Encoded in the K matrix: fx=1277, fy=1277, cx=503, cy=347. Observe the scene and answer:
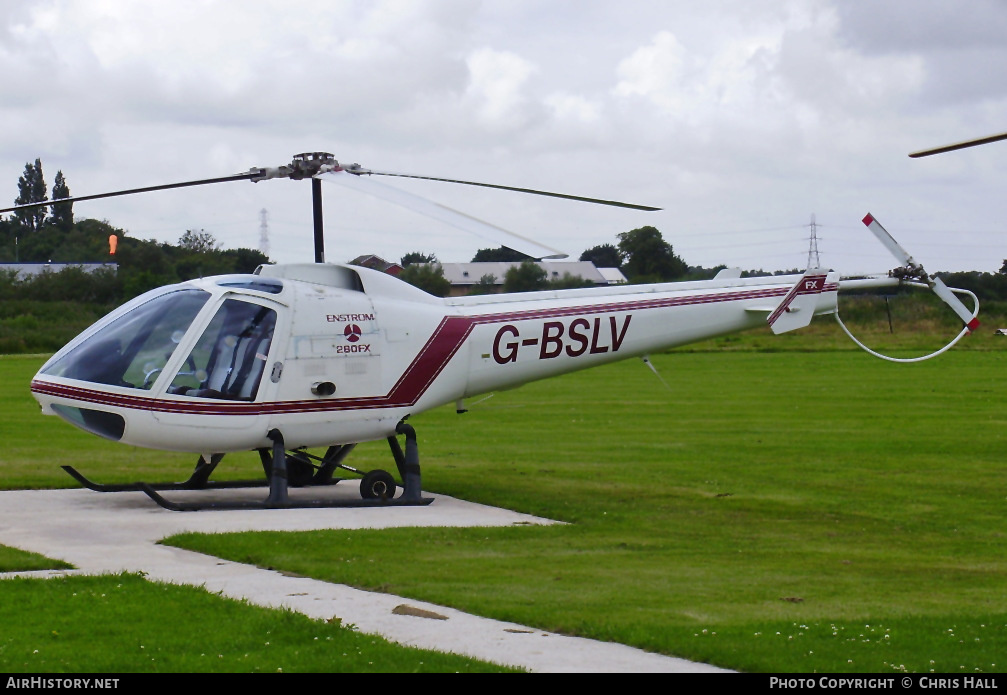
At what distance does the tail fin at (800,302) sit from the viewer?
55.3ft

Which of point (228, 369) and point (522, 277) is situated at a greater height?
point (522, 277)

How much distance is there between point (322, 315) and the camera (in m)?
14.9

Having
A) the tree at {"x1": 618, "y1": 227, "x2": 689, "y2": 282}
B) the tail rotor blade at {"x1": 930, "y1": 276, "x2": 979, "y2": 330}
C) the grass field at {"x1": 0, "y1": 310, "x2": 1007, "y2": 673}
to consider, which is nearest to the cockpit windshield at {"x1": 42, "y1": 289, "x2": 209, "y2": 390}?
the grass field at {"x1": 0, "y1": 310, "x2": 1007, "y2": 673}

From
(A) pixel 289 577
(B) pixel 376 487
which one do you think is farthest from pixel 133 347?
(A) pixel 289 577

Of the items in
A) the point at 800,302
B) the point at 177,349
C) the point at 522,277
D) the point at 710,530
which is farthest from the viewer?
the point at 522,277

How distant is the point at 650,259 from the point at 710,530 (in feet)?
40.0

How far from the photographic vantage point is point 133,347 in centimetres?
1409

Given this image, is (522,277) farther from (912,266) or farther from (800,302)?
(912,266)

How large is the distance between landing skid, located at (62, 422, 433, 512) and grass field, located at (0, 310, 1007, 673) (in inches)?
44.8

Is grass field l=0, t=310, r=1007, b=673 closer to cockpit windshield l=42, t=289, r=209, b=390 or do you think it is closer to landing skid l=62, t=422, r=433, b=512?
landing skid l=62, t=422, r=433, b=512

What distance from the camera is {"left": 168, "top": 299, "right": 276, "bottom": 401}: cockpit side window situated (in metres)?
14.1

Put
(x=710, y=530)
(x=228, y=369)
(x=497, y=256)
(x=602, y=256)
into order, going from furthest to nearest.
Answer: (x=602, y=256)
(x=497, y=256)
(x=228, y=369)
(x=710, y=530)
